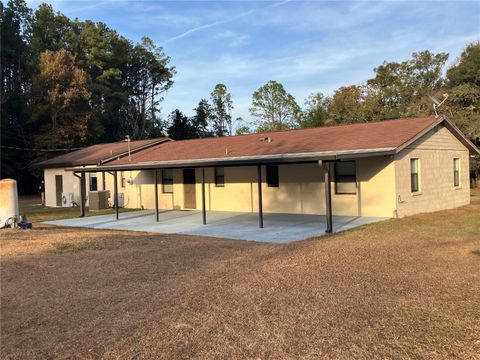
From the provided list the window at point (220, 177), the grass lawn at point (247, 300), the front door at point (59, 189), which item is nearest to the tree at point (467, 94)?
the window at point (220, 177)

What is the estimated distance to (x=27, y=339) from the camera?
4680 mm

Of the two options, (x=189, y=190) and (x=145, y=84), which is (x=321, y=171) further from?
(x=145, y=84)

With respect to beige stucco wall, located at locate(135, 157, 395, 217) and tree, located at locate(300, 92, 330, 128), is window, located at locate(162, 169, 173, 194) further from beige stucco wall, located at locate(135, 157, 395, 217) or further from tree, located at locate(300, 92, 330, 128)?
tree, located at locate(300, 92, 330, 128)

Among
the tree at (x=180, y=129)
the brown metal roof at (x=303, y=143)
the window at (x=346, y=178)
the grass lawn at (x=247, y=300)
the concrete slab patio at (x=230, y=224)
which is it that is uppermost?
the tree at (x=180, y=129)

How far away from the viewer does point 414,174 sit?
52.7 feet

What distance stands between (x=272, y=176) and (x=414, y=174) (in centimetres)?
533

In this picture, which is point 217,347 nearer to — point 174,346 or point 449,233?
point 174,346

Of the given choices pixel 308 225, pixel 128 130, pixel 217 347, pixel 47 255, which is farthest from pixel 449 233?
pixel 128 130

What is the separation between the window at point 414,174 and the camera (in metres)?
15.9

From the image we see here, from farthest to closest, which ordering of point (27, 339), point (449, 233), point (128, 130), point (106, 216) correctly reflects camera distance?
point (128, 130) < point (106, 216) < point (449, 233) < point (27, 339)

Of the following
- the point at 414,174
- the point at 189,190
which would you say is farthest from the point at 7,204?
the point at 414,174

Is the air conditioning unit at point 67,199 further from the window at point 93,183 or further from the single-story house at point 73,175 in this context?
the window at point 93,183

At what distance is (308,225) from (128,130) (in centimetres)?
4025

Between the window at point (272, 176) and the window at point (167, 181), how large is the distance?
17.2 ft
